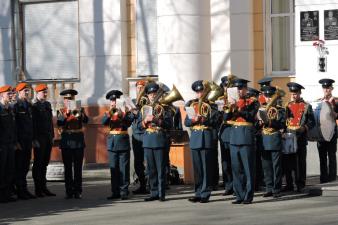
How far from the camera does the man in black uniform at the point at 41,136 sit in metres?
17.0

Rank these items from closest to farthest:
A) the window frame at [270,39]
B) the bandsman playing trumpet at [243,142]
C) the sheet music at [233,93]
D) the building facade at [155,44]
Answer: the sheet music at [233,93]
the bandsman playing trumpet at [243,142]
the building facade at [155,44]
the window frame at [270,39]

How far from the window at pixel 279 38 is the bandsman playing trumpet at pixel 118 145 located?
5.35 meters

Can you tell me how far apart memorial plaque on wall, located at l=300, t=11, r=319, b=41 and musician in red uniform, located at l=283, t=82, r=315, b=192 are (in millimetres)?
2891

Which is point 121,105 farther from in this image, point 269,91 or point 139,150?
point 269,91

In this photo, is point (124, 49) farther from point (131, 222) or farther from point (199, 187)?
point (131, 222)

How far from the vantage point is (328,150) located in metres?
17.3

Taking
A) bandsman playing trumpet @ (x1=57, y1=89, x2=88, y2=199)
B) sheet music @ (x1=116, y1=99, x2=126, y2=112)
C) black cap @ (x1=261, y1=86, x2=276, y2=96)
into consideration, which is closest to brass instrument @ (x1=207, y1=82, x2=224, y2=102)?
black cap @ (x1=261, y1=86, x2=276, y2=96)

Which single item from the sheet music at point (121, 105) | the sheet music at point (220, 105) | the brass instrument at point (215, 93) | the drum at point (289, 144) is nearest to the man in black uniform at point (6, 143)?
the sheet music at point (121, 105)

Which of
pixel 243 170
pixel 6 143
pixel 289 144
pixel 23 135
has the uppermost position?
pixel 23 135

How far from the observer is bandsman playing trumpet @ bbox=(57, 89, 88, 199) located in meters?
16.6

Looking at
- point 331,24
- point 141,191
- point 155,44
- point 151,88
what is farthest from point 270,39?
point 151,88

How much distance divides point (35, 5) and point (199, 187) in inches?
357

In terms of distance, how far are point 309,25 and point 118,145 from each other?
17.1 ft

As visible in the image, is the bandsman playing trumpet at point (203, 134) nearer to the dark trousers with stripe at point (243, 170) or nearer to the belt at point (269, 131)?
the dark trousers with stripe at point (243, 170)
